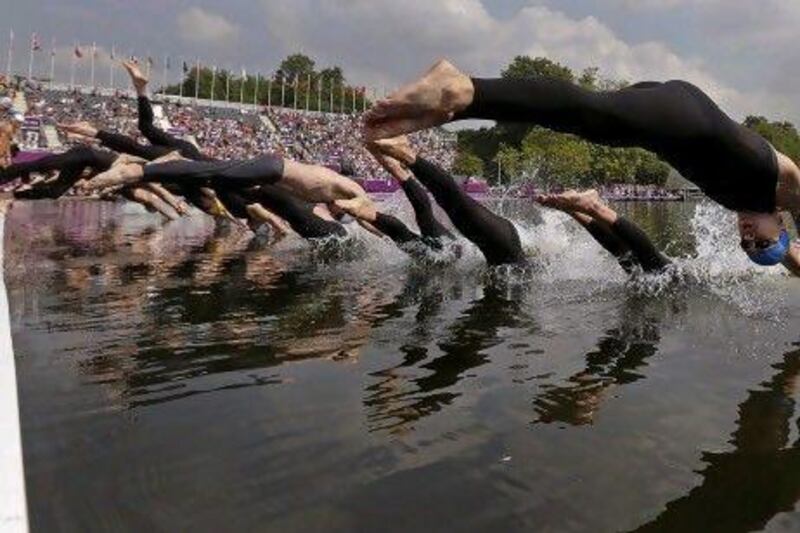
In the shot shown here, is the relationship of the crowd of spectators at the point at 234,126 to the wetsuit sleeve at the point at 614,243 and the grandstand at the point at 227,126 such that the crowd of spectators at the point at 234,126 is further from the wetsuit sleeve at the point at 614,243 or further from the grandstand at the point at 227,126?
the wetsuit sleeve at the point at 614,243

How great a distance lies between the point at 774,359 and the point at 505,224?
4.58 m

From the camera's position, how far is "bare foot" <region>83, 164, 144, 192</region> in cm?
803

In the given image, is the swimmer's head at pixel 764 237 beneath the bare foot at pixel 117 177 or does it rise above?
beneath

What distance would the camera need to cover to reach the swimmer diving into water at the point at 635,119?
374 centimetres

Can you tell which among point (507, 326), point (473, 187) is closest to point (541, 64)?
point (473, 187)

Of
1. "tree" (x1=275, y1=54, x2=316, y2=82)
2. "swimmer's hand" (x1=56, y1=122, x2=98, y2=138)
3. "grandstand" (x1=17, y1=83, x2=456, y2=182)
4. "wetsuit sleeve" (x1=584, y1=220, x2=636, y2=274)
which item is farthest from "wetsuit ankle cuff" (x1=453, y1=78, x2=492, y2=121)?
"tree" (x1=275, y1=54, x2=316, y2=82)

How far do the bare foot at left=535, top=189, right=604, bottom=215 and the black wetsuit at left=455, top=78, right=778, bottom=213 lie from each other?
3471 mm

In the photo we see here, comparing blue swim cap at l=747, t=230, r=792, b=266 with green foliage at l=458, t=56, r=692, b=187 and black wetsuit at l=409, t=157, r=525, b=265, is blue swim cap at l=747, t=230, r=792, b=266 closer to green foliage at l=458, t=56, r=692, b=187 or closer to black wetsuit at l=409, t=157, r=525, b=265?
black wetsuit at l=409, t=157, r=525, b=265

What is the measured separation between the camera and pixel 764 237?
18.6 ft

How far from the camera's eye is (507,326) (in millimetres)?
6828

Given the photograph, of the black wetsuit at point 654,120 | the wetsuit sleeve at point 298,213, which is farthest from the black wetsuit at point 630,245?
the wetsuit sleeve at point 298,213

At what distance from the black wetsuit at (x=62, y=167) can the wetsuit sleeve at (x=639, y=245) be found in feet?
36.9

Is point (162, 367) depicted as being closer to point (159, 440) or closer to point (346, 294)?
point (159, 440)

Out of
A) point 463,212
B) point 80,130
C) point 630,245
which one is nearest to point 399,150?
point 463,212
